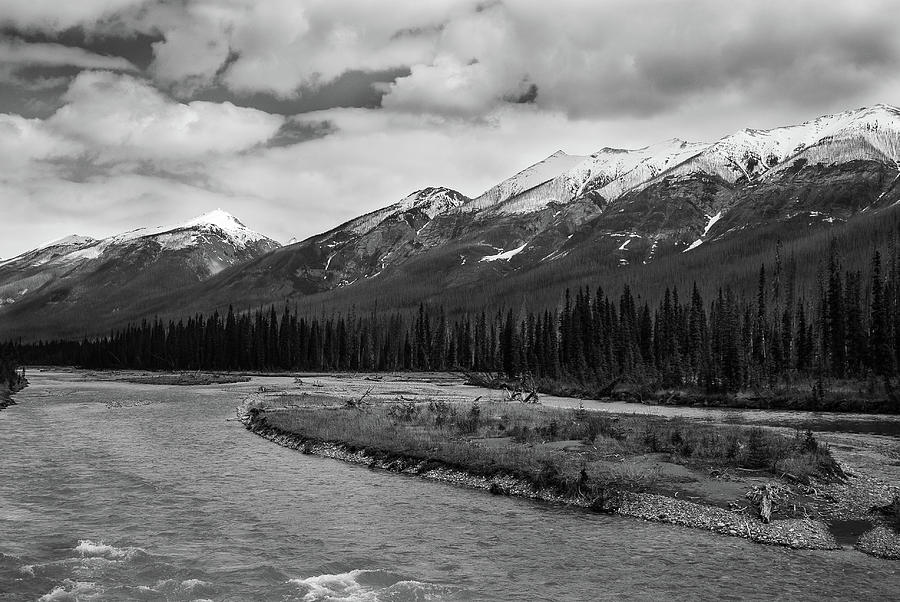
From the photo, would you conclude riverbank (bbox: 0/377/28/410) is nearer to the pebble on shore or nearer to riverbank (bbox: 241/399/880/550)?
riverbank (bbox: 241/399/880/550)

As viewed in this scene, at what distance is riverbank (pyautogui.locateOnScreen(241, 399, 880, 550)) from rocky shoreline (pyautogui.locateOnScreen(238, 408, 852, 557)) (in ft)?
0.11

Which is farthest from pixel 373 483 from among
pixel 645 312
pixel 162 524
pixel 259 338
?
pixel 259 338

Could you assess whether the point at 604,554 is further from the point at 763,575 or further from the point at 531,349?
the point at 531,349

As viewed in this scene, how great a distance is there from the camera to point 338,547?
821 inches

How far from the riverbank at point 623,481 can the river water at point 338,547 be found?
1.14 m

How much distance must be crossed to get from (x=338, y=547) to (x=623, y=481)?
494 inches

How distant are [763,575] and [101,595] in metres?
16.9

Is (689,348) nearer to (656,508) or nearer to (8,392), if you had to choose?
(8,392)

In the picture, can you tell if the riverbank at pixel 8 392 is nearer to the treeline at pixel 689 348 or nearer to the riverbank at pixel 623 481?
the riverbank at pixel 623 481

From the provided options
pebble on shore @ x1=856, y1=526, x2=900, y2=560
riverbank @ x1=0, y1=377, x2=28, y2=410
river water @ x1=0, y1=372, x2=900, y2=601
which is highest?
riverbank @ x1=0, y1=377, x2=28, y2=410

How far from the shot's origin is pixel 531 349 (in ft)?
530

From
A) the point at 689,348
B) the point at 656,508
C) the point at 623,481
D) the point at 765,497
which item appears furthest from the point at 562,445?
the point at 689,348

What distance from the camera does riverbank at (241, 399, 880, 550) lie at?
22859 millimetres

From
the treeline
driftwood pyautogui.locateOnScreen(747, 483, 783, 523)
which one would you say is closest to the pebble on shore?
driftwood pyautogui.locateOnScreen(747, 483, 783, 523)
